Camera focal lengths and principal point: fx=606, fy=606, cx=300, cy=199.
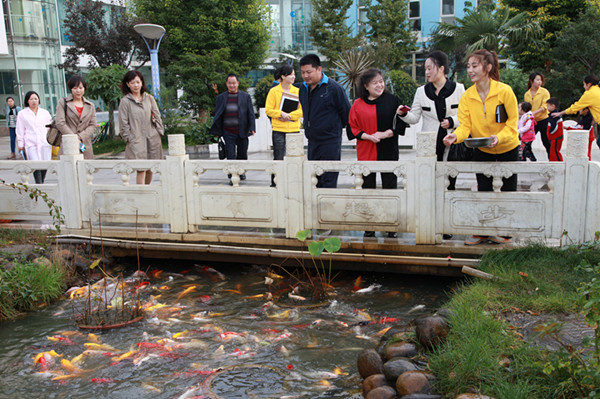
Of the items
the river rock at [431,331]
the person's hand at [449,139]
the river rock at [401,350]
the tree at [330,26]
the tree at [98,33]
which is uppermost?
the tree at [330,26]

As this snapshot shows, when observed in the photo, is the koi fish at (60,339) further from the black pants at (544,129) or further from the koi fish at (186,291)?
the black pants at (544,129)

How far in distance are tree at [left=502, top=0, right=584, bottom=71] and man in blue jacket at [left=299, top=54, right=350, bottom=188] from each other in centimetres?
1617

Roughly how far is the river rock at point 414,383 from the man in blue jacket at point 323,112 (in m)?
3.77

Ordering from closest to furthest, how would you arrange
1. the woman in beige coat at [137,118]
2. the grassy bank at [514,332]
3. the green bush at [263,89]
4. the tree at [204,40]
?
the grassy bank at [514,332] → the woman in beige coat at [137,118] → the tree at [204,40] → the green bush at [263,89]

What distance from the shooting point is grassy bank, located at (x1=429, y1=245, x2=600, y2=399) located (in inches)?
136

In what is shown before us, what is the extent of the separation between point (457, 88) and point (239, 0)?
17.4 meters

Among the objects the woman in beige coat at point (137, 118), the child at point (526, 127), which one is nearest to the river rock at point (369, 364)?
the woman in beige coat at point (137, 118)

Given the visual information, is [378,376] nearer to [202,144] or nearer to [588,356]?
[588,356]

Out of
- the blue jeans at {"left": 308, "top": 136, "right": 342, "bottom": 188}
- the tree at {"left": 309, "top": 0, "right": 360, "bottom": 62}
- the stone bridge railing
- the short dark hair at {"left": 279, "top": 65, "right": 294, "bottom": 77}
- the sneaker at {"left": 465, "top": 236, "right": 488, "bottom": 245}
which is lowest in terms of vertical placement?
the sneaker at {"left": 465, "top": 236, "right": 488, "bottom": 245}

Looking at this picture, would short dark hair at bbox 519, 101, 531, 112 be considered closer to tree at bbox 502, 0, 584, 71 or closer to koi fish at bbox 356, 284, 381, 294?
koi fish at bbox 356, 284, 381, 294

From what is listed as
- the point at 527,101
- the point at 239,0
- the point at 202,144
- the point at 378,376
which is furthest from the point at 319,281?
the point at 239,0

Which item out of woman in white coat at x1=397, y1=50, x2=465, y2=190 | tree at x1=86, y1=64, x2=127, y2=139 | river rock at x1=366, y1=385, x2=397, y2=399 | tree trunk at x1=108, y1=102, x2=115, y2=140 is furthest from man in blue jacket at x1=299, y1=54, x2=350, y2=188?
tree trunk at x1=108, y1=102, x2=115, y2=140

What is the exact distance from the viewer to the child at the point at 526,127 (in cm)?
1065

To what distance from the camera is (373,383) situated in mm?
4160
